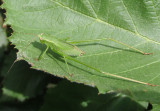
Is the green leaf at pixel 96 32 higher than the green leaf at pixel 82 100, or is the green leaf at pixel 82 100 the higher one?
the green leaf at pixel 96 32

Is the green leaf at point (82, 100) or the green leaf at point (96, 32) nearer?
the green leaf at point (96, 32)

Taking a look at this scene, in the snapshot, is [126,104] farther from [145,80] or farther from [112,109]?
[145,80]

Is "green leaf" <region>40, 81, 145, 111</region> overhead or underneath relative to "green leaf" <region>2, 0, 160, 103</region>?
underneath

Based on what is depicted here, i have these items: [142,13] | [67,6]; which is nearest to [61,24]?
[67,6]

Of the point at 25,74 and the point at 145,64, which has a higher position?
the point at 145,64

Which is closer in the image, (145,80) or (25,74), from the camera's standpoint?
(145,80)
